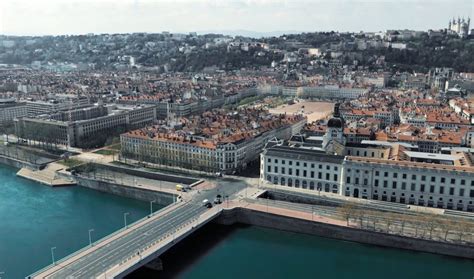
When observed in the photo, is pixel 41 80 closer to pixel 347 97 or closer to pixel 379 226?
pixel 347 97

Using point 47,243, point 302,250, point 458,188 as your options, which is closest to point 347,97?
point 458,188

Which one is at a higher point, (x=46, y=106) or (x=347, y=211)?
(x=46, y=106)

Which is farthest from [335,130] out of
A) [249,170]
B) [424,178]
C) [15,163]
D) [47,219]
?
[15,163]

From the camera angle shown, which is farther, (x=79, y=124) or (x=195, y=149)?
(x=79, y=124)

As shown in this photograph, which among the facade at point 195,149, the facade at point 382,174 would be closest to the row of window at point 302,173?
the facade at point 382,174

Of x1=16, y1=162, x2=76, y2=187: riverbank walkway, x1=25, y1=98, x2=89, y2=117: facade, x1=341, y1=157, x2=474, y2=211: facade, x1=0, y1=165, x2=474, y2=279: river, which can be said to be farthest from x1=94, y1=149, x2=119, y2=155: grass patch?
x1=341, y1=157, x2=474, y2=211: facade

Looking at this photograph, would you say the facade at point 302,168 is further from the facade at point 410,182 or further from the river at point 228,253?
the river at point 228,253

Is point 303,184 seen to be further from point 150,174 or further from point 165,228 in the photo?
point 150,174
